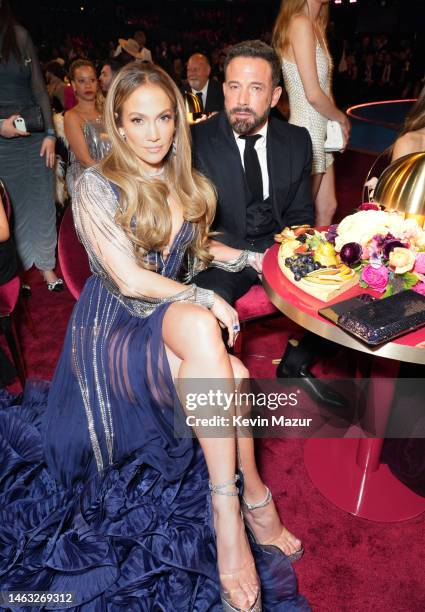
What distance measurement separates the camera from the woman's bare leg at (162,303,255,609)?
58.5 inches

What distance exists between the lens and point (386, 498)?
6.54 feet

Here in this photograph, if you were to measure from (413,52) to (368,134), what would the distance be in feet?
17.9

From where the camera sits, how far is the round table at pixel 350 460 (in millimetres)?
1587

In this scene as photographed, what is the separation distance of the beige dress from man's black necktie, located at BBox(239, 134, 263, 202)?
78 cm

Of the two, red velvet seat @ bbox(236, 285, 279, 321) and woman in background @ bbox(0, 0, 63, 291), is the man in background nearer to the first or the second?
woman in background @ bbox(0, 0, 63, 291)

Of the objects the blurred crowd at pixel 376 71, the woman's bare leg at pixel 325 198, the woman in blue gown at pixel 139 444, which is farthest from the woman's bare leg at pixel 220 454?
the blurred crowd at pixel 376 71

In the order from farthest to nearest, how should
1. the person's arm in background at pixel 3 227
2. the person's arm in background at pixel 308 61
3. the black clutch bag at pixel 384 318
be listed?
the person's arm in background at pixel 308 61 < the person's arm in background at pixel 3 227 < the black clutch bag at pixel 384 318

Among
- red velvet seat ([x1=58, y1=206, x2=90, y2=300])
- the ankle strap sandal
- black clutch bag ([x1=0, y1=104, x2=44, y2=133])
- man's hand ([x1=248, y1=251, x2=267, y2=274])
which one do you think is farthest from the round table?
black clutch bag ([x1=0, y1=104, x2=44, y2=133])

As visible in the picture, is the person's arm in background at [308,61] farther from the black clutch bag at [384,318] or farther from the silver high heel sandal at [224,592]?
the silver high heel sandal at [224,592]

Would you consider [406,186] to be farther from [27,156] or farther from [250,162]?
[27,156]

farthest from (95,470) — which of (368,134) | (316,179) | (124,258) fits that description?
(368,134)

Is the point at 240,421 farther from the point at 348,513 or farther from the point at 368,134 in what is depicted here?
the point at 368,134

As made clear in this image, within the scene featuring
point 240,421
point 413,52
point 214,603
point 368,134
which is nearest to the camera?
point 214,603

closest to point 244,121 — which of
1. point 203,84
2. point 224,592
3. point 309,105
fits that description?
point 309,105
